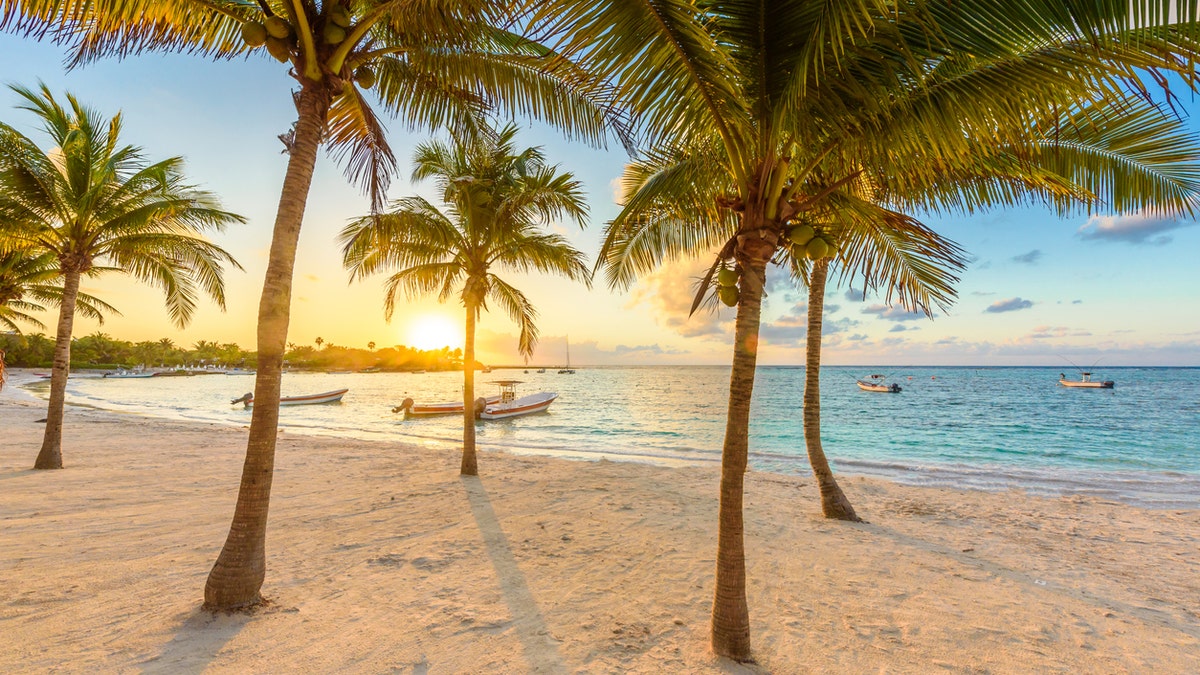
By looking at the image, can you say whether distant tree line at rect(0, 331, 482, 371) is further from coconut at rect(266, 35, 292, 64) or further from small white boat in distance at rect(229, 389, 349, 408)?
coconut at rect(266, 35, 292, 64)

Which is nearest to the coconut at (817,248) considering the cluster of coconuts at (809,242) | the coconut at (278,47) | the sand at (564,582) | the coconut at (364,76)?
the cluster of coconuts at (809,242)

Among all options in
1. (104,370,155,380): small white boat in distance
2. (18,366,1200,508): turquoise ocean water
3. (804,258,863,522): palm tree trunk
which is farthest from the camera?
(104,370,155,380): small white boat in distance

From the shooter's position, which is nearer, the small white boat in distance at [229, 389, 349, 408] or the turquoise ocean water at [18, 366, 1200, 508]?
the turquoise ocean water at [18, 366, 1200, 508]

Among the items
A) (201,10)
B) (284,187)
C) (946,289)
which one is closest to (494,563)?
(284,187)

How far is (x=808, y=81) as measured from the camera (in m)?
2.80

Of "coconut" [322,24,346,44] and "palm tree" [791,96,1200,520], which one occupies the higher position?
"coconut" [322,24,346,44]

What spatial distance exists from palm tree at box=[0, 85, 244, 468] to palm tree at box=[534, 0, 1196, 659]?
374 inches

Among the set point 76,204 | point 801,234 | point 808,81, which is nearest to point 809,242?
point 801,234

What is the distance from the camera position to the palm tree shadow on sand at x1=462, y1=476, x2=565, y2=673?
326cm

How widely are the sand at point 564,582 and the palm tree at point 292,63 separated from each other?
2.42ft

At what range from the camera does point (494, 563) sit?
4.98 m

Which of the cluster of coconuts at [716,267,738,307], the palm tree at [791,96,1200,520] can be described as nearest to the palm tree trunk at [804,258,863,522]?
the palm tree at [791,96,1200,520]

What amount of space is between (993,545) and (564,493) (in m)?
6.00

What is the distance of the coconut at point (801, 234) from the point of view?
3145 millimetres
